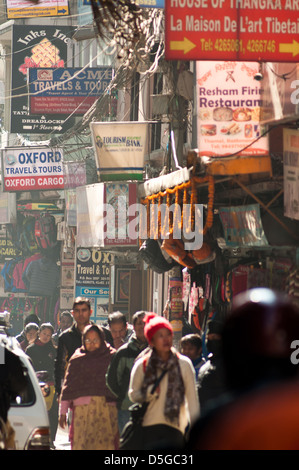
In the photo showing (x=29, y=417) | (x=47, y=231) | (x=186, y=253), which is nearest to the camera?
(x=29, y=417)

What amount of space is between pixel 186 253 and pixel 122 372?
4.38 metres

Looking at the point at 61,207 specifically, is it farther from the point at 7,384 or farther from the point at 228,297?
the point at 7,384

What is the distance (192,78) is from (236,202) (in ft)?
6.51

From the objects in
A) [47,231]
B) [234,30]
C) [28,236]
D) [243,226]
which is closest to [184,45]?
[234,30]

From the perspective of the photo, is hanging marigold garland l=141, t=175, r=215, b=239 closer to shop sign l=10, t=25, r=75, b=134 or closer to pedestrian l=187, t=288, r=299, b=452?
pedestrian l=187, t=288, r=299, b=452

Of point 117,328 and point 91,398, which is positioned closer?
point 91,398

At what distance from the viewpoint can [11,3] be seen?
85.7 feet

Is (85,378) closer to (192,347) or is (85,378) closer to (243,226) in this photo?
(192,347)

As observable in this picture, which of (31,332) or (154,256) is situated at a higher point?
(154,256)

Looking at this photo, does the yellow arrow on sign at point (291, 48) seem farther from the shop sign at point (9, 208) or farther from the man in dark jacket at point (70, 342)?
the shop sign at point (9, 208)

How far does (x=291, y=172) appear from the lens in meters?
9.76

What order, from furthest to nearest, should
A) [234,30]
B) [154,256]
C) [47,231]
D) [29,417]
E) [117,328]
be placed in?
[47,231] < [154,256] < [117,328] < [234,30] < [29,417]

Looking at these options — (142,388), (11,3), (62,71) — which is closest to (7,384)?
(142,388)

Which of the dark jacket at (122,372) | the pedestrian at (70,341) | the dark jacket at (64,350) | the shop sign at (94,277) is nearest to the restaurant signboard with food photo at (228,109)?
the pedestrian at (70,341)
